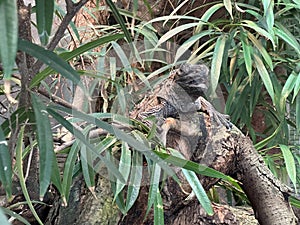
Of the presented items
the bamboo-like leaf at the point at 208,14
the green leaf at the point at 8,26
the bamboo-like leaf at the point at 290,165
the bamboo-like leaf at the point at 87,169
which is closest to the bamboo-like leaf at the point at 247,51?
the bamboo-like leaf at the point at 208,14

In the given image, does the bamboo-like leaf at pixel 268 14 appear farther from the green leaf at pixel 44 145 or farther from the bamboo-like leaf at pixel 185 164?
the green leaf at pixel 44 145

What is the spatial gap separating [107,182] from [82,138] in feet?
1.18

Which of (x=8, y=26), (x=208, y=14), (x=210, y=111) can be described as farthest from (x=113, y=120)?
(x=208, y=14)

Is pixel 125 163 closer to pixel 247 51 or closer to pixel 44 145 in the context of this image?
pixel 44 145

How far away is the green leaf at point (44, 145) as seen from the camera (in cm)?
34

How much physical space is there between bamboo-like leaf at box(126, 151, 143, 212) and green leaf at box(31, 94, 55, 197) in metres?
0.28

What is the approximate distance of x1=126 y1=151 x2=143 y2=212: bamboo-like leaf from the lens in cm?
63

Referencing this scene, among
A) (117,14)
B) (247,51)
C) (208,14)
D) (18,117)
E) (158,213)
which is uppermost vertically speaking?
(208,14)

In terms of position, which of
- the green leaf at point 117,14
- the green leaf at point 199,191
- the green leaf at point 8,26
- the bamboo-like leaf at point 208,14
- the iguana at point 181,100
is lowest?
the green leaf at point 199,191

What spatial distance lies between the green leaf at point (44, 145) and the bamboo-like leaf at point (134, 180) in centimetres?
28

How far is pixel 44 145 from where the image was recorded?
13.9 inches

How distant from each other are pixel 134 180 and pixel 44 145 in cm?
31

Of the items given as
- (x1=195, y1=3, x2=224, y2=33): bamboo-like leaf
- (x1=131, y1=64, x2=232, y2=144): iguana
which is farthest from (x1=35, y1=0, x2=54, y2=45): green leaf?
(x1=195, y1=3, x2=224, y2=33): bamboo-like leaf

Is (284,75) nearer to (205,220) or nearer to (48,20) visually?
(205,220)
